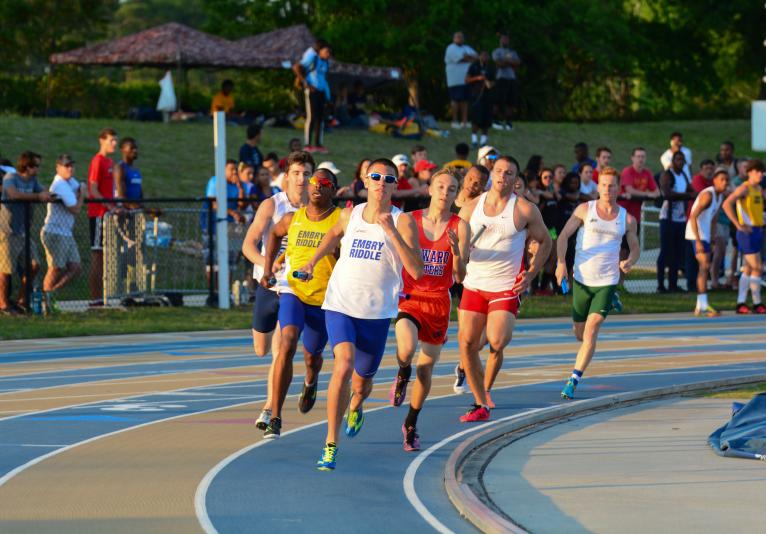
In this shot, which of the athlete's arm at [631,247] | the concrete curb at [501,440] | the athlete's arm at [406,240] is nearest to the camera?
the concrete curb at [501,440]

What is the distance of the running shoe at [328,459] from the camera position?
34.5 feet

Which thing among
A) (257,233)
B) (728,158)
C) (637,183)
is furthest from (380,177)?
(728,158)

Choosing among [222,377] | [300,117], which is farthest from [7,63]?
[222,377]

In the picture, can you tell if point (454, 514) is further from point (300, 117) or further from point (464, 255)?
point (300, 117)

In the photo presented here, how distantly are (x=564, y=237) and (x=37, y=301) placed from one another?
351 inches

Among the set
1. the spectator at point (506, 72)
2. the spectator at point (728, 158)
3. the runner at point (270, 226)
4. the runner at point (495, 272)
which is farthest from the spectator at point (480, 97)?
the runner at point (270, 226)

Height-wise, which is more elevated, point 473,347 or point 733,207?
point 733,207

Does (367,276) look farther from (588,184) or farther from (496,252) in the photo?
(588,184)

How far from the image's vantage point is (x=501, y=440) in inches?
473

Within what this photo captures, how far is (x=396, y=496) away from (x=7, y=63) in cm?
4156

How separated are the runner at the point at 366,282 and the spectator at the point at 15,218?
10538 millimetres

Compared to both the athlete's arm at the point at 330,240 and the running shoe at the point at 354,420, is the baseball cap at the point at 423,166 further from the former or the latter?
the running shoe at the point at 354,420

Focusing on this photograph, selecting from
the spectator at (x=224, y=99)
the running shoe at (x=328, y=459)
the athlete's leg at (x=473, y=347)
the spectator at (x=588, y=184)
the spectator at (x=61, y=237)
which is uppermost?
the spectator at (x=224, y=99)

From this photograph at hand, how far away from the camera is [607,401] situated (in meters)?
13.9
